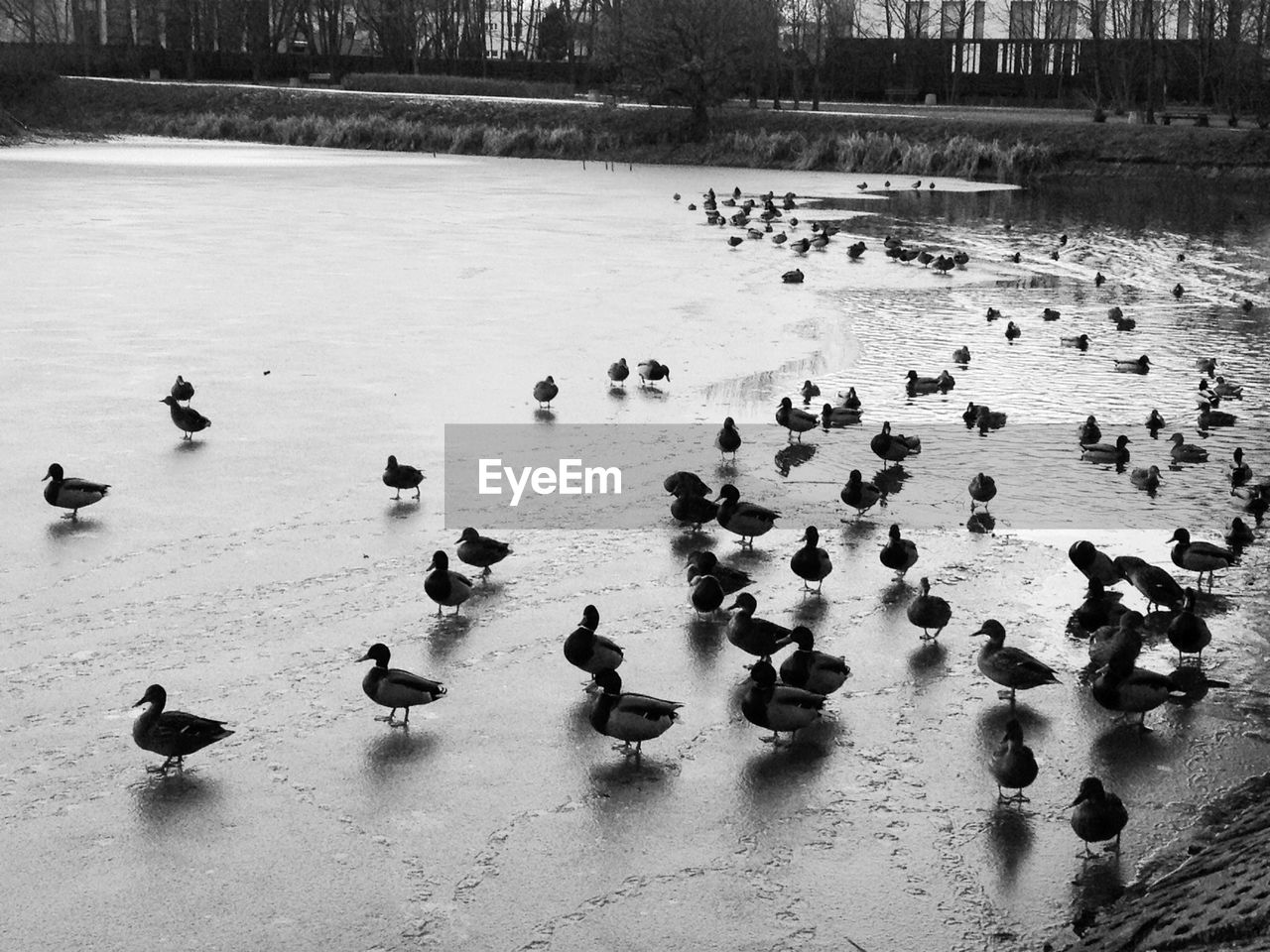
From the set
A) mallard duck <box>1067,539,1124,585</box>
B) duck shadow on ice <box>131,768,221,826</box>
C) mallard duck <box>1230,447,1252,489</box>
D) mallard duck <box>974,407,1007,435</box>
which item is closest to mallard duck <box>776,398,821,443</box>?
mallard duck <box>974,407,1007,435</box>

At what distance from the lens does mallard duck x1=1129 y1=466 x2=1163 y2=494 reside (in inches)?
432

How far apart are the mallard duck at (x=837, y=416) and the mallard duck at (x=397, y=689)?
6.34 metres

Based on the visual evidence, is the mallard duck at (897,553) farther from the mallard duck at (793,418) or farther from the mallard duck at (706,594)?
the mallard duck at (793,418)

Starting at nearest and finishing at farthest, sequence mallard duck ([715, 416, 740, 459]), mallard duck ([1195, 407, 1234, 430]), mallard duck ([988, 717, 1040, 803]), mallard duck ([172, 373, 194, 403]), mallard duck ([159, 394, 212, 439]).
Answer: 1. mallard duck ([988, 717, 1040, 803])
2. mallard duck ([715, 416, 740, 459])
3. mallard duck ([159, 394, 212, 439])
4. mallard duck ([172, 373, 194, 403])
5. mallard duck ([1195, 407, 1234, 430])

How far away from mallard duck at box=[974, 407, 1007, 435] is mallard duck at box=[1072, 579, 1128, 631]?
15.3 ft

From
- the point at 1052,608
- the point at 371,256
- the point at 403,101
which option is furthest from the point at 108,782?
the point at 403,101

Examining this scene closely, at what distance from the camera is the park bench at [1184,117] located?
164 feet

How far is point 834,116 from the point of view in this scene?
53594 millimetres

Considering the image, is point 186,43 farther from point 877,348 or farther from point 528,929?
point 528,929

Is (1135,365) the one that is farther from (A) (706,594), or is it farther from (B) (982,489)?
(A) (706,594)

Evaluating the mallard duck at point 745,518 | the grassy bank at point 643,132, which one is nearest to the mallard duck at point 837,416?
the mallard duck at point 745,518

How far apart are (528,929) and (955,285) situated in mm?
18229

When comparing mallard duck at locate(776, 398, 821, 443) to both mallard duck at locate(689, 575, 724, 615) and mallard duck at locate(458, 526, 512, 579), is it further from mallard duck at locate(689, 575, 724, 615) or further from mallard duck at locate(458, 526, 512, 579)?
mallard duck at locate(689, 575, 724, 615)

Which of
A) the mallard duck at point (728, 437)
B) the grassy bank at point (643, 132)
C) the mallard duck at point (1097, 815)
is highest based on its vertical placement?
the grassy bank at point (643, 132)
